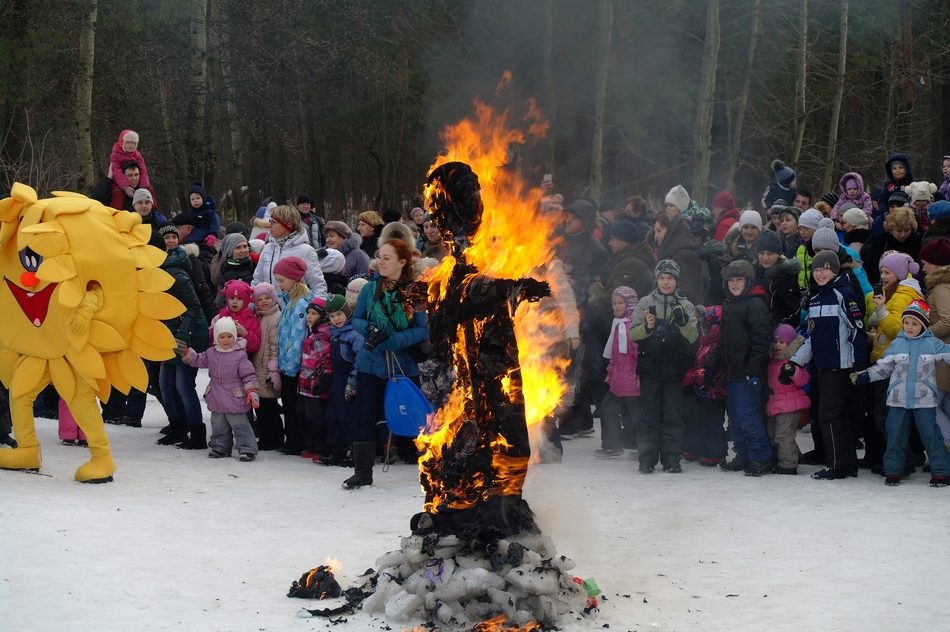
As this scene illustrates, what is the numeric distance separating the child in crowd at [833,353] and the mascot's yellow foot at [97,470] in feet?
18.8

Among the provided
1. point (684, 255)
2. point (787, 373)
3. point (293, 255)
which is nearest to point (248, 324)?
point (293, 255)

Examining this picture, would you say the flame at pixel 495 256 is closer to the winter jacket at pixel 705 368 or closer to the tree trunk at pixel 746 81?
the winter jacket at pixel 705 368

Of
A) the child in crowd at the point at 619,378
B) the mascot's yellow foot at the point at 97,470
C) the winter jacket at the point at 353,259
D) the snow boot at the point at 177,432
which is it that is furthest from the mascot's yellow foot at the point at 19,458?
the child in crowd at the point at 619,378

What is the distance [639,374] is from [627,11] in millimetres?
15547

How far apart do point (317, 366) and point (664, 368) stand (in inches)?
129

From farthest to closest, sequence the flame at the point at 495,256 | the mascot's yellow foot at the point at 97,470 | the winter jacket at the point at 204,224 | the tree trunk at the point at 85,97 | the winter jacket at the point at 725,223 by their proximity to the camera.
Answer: the tree trunk at the point at 85,97
the winter jacket at the point at 204,224
the winter jacket at the point at 725,223
the mascot's yellow foot at the point at 97,470
the flame at the point at 495,256

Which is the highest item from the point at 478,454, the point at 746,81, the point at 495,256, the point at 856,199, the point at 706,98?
the point at 746,81

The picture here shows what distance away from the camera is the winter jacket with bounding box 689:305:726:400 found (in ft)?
29.6

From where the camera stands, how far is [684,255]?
32.7 ft

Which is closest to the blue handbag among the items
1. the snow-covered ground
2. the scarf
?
the snow-covered ground

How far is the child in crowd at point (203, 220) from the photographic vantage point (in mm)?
13078

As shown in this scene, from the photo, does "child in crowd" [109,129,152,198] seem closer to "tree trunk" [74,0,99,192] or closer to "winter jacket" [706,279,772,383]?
"tree trunk" [74,0,99,192]

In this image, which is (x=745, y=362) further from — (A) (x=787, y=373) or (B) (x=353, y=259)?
(B) (x=353, y=259)

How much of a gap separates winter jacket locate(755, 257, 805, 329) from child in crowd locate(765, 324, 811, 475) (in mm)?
440
